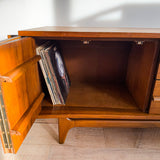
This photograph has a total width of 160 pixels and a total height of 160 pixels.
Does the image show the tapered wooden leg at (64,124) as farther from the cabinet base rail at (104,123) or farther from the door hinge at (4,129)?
the door hinge at (4,129)

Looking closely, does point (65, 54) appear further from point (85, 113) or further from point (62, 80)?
point (85, 113)

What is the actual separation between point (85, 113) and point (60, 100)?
0.16 metres

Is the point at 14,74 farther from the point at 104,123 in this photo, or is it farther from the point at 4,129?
the point at 104,123

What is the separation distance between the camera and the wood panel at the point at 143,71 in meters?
0.63

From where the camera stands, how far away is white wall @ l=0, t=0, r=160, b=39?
100cm

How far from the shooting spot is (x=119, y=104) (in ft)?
2.62

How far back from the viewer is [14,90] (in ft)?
1.51

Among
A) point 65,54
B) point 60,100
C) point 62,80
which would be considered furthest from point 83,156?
point 65,54

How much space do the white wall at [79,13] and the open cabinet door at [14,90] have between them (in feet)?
1.84

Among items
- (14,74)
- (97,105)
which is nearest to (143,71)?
(97,105)

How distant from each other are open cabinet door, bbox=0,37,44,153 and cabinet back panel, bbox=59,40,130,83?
0.46 m

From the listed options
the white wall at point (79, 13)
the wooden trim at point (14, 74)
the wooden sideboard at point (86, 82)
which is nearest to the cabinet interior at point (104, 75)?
the wooden sideboard at point (86, 82)

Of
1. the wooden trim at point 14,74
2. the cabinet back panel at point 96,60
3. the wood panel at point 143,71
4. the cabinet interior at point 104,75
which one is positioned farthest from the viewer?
the cabinet back panel at point 96,60

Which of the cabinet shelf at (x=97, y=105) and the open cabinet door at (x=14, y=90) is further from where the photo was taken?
the cabinet shelf at (x=97, y=105)
